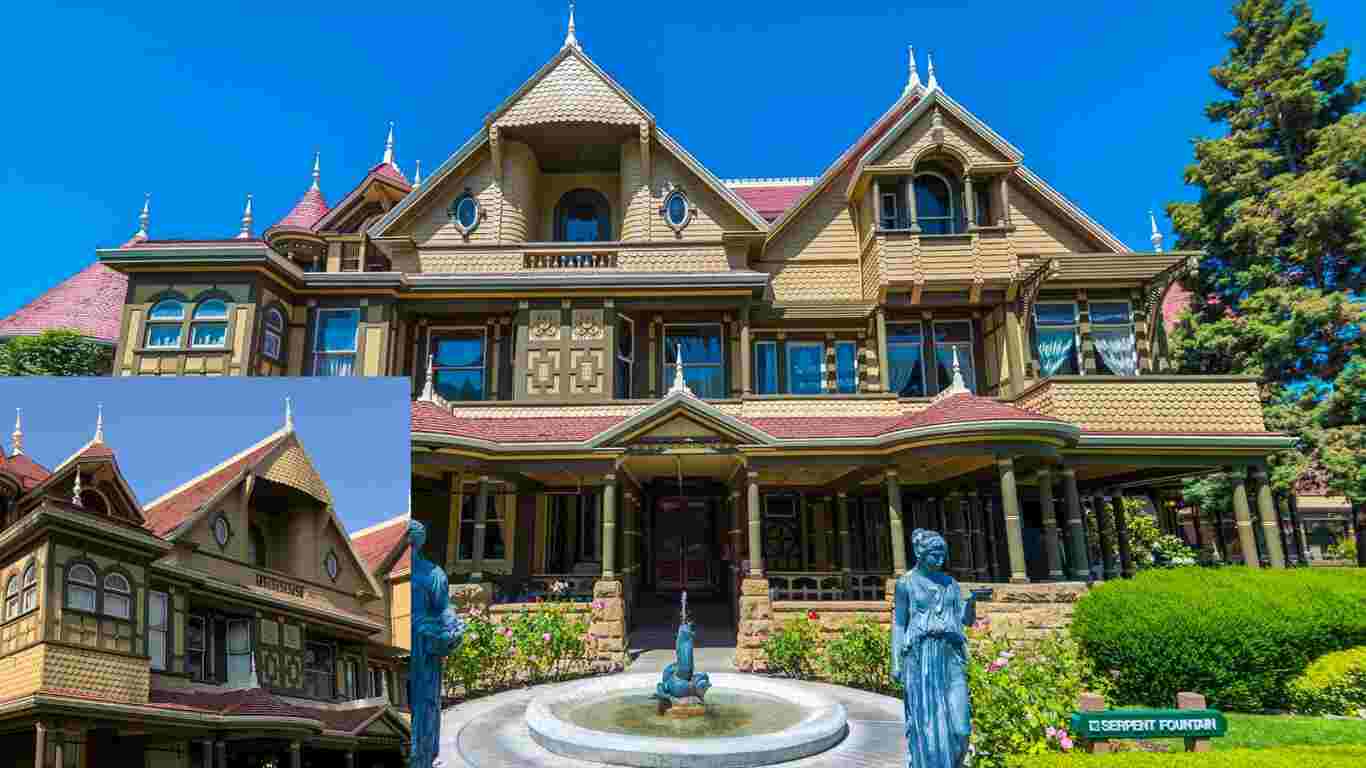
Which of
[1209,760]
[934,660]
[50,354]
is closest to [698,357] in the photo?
[934,660]

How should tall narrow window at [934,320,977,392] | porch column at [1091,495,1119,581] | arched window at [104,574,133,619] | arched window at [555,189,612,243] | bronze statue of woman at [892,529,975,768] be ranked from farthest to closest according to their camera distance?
arched window at [555,189,612,243], porch column at [1091,495,1119,581], tall narrow window at [934,320,977,392], bronze statue of woman at [892,529,975,768], arched window at [104,574,133,619]

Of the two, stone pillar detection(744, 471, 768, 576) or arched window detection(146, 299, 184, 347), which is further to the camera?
arched window detection(146, 299, 184, 347)

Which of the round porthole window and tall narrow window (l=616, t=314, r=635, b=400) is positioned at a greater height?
tall narrow window (l=616, t=314, r=635, b=400)

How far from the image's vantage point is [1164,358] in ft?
68.0

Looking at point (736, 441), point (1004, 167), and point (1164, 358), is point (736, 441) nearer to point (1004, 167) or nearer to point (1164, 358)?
point (1004, 167)

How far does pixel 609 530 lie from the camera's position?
16062 millimetres

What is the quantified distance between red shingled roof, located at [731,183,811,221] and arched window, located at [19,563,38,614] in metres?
23.6

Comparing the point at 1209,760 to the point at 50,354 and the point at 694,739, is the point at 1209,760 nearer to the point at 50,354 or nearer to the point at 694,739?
the point at 694,739

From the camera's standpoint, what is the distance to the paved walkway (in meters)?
8.12

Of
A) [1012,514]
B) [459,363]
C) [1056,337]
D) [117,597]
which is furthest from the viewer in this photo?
[459,363]

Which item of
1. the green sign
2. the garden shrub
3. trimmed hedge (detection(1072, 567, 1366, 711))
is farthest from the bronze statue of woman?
the garden shrub

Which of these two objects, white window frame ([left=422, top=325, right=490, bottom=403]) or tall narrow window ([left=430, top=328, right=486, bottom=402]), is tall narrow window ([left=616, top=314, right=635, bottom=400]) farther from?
tall narrow window ([left=430, top=328, right=486, bottom=402])

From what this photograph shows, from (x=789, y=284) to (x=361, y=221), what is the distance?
13.2 m

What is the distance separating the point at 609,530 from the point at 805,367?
822 cm
